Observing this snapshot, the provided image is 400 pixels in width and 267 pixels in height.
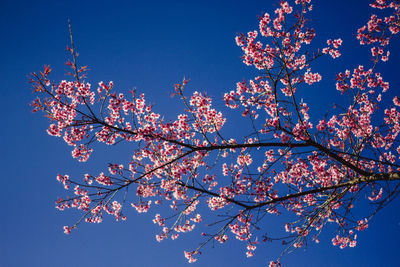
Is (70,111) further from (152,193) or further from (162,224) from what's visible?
(162,224)

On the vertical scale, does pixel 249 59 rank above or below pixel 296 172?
above

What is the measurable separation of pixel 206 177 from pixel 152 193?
1827 mm

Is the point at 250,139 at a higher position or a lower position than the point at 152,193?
higher

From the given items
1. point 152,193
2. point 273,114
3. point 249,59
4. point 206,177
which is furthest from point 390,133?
point 152,193

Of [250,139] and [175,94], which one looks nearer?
[175,94]

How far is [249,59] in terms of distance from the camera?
23.4 feet

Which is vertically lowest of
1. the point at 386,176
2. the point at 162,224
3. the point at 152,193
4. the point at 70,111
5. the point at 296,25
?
the point at 386,176

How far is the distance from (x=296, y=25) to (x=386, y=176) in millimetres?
4429

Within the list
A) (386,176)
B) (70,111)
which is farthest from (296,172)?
(70,111)

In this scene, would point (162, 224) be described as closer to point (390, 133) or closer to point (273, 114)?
point (273, 114)

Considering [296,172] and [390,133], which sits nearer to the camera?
[296,172]

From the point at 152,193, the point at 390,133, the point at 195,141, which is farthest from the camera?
the point at 390,133

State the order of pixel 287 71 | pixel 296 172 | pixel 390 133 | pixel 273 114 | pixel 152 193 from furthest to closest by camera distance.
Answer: pixel 390 133 < pixel 296 172 < pixel 152 193 < pixel 273 114 < pixel 287 71

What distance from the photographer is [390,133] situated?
28.5 feet
